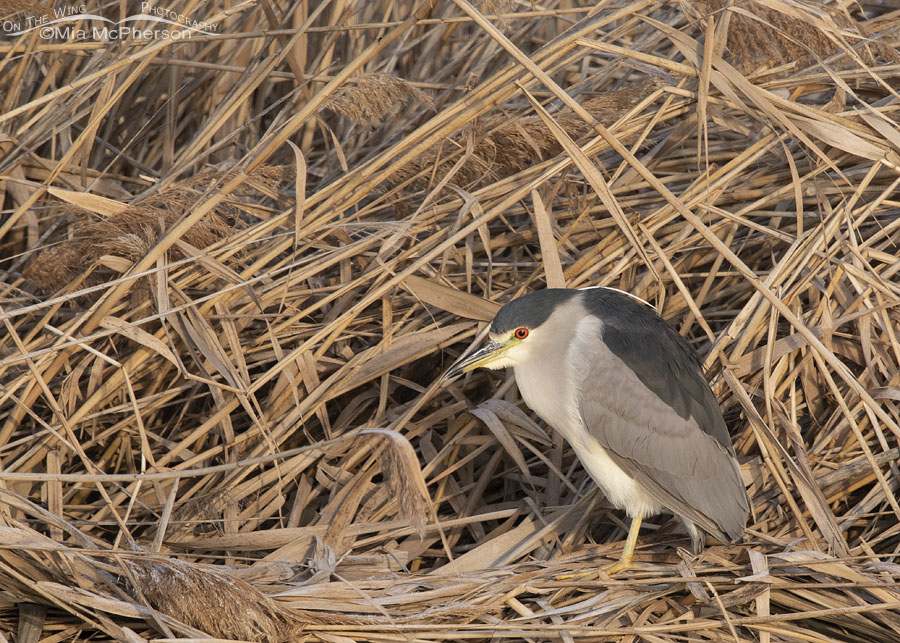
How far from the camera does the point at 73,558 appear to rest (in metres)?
2.13

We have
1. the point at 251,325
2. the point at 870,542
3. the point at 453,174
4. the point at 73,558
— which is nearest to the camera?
the point at 73,558

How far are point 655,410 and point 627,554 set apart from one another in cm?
40

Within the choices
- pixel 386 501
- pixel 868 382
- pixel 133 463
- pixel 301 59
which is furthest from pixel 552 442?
pixel 301 59

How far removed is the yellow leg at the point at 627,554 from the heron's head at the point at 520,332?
553 millimetres

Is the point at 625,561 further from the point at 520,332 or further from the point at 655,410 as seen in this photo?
the point at 520,332

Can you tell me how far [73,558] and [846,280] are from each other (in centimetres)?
236

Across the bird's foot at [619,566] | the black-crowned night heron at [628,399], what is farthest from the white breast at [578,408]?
the bird's foot at [619,566]

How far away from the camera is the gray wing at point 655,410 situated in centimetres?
240

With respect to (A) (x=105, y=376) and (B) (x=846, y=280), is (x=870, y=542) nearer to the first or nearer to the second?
(B) (x=846, y=280)

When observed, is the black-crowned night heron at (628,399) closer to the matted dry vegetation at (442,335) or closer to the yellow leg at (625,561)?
the yellow leg at (625,561)

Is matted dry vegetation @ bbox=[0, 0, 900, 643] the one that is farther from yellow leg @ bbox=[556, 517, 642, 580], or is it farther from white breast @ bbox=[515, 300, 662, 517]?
white breast @ bbox=[515, 300, 662, 517]

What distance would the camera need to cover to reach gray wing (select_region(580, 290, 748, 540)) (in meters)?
2.40

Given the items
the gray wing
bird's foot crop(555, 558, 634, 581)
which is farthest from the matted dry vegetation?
the gray wing

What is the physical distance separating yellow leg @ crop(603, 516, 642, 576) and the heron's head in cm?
55
